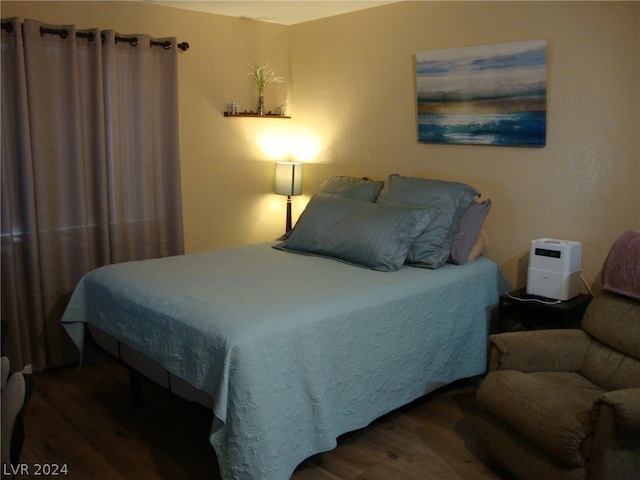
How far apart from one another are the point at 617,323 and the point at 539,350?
1.15 feet

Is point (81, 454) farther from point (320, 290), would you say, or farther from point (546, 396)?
point (546, 396)

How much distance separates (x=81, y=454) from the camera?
2684 mm

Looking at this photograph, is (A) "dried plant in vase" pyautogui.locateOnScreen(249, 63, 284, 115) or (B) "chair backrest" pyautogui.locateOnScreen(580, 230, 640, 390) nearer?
(B) "chair backrest" pyautogui.locateOnScreen(580, 230, 640, 390)

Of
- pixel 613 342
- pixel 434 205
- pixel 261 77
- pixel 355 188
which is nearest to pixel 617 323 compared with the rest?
pixel 613 342

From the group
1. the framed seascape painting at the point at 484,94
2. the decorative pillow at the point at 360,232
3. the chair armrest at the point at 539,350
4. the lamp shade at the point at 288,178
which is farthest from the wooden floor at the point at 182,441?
the lamp shade at the point at 288,178

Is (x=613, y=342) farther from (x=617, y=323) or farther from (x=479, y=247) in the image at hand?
(x=479, y=247)

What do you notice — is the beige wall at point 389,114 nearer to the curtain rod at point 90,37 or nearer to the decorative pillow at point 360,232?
the curtain rod at point 90,37

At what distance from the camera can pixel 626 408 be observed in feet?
6.42

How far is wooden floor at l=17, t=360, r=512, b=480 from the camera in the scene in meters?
2.56

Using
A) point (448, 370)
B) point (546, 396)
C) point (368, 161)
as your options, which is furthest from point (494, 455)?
point (368, 161)

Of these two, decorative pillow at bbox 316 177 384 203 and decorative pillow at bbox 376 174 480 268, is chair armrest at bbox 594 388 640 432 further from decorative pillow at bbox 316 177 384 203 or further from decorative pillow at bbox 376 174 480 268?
decorative pillow at bbox 316 177 384 203

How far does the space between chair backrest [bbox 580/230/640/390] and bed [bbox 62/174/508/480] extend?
66 cm

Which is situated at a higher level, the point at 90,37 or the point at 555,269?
the point at 90,37

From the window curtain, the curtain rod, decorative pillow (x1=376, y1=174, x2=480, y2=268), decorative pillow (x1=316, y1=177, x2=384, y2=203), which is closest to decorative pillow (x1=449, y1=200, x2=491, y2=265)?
decorative pillow (x1=376, y1=174, x2=480, y2=268)
